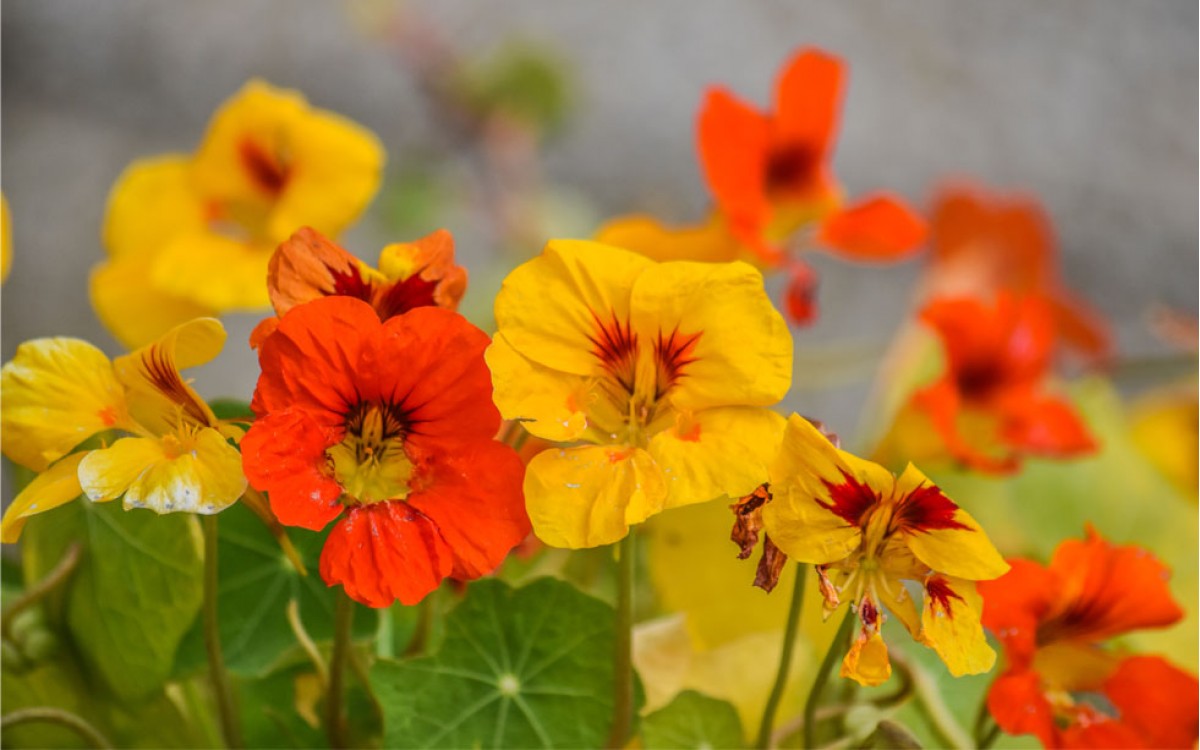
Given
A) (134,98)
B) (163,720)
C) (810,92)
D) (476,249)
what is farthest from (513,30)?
(163,720)

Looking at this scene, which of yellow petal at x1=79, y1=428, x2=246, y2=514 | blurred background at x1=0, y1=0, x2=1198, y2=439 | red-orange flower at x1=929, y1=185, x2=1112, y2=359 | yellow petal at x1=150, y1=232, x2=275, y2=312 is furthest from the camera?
blurred background at x1=0, y1=0, x2=1198, y2=439

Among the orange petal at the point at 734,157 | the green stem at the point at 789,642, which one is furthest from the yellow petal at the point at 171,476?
the orange petal at the point at 734,157

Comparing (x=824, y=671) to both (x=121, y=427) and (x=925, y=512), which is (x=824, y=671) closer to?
(x=925, y=512)

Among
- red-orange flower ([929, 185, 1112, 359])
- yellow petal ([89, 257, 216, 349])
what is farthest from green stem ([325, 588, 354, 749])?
red-orange flower ([929, 185, 1112, 359])

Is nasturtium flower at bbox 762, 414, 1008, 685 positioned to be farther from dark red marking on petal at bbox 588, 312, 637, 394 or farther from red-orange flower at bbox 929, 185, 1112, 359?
red-orange flower at bbox 929, 185, 1112, 359

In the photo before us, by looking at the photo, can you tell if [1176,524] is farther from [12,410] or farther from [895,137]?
[895,137]

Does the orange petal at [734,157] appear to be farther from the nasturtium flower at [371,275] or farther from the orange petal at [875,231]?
the nasturtium flower at [371,275]
